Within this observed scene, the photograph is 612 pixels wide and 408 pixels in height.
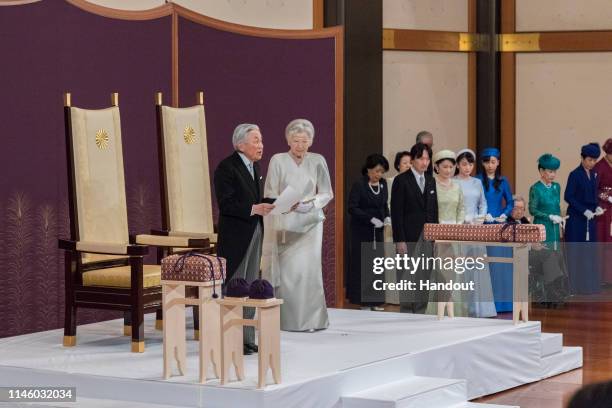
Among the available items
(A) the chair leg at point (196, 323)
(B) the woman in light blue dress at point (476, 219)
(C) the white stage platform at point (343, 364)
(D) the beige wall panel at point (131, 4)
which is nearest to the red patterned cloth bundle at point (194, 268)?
(C) the white stage platform at point (343, 364)

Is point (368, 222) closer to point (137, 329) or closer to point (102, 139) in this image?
point (102, 139)

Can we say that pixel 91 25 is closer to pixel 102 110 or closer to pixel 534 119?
pixel 102 110

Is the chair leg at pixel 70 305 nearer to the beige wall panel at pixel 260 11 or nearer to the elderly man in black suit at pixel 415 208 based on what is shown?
the beige wall panel at pixel 260 11

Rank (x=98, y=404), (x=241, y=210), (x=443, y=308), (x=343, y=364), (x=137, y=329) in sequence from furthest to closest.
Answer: (x=443, y=308) < (x=241, y=210) < (x=137, y=329) < (x=343, y=364) < (x=98, y=404)

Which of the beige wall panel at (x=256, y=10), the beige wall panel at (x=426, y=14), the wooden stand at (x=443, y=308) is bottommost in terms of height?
the wooden stand at (x=443, y=308)

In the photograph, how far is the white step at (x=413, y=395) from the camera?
4.53 m

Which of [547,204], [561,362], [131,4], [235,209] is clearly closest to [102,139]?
[235,209]

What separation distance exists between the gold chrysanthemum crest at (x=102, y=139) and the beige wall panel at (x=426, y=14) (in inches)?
207

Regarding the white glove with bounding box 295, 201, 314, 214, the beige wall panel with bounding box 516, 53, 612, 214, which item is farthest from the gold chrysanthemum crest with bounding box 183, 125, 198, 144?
the beige wall panel with bounding box 516, 53, 612, 214

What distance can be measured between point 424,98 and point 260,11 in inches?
125

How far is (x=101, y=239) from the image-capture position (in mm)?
5516

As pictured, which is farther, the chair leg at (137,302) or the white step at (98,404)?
the chair leg at (137,302)

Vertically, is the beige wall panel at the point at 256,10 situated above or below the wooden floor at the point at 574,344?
above

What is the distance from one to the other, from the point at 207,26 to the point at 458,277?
2341mm
